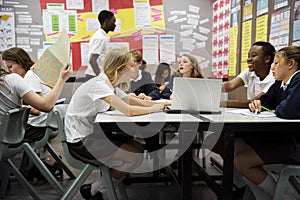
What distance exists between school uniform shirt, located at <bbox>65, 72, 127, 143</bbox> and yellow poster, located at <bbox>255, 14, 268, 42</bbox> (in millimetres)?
2241

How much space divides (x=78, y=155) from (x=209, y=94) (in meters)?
0.78

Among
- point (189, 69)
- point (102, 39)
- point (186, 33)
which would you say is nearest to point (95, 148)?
point (189, 69)

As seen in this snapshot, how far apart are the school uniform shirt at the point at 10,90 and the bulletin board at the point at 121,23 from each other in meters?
2.96

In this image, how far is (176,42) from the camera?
5074 millimetres

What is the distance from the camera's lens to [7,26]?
15.4 feet

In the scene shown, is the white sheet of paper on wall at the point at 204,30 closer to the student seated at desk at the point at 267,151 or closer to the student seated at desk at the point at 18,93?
the student seated at desk at the point at 267,151

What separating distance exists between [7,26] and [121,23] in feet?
5.65

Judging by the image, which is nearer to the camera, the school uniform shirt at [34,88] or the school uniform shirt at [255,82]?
the school uniform shirt at [34,88]

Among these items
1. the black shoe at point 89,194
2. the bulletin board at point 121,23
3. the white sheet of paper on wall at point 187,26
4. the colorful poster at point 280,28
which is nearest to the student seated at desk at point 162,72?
the bulletin board at point 121,23

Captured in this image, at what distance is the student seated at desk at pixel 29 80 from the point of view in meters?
2.27

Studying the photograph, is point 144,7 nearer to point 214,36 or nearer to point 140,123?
point 214,36

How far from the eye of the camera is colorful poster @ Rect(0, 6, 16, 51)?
15.3ft

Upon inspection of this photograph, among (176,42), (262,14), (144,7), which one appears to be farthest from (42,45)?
(262,14)

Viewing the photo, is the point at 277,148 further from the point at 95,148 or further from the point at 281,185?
the point at 95,148
